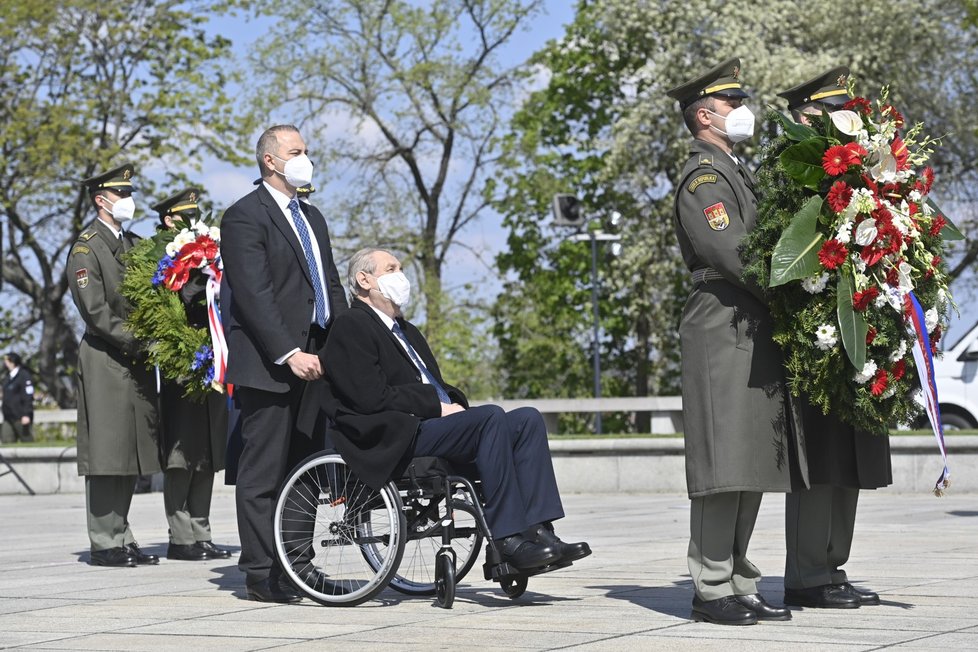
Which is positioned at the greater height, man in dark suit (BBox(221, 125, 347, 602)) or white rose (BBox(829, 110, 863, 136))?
white rose (BBox(829, 110, 863, 136))

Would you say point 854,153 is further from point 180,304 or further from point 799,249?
point 180,304

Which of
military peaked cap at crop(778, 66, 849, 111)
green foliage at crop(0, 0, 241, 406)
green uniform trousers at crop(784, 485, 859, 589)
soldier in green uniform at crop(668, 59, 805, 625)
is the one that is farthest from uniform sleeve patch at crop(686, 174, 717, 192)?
green foliage at crop(0, 0, 241, 406)

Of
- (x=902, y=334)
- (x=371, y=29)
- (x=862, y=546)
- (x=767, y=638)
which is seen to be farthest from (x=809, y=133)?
(x=371, y=29)

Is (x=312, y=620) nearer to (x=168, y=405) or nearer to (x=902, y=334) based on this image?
(x=902, y=334)

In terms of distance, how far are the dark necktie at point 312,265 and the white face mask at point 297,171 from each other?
0.13m

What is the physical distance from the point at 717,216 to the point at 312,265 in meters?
2.26

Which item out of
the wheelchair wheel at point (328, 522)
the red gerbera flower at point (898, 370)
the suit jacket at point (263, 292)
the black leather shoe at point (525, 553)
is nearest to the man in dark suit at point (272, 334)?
the suit jacket at point (263, 292)

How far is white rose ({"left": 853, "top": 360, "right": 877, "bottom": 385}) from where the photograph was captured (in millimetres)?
5848

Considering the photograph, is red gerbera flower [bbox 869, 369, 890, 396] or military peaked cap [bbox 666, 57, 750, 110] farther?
military peaked cap [bbox 666, 57, 750, 110]

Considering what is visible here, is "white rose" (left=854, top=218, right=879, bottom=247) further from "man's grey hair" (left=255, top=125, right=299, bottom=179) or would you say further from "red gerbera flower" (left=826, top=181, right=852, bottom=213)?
"man's grey hair" (left=255, top=125, right=299, bottom=179)

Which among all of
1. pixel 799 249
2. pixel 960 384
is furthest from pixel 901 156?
pixel 960 384

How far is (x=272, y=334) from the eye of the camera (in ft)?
23.3

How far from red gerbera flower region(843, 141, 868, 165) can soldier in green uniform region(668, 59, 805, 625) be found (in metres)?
0.43

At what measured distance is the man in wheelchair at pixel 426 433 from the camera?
6.47m
